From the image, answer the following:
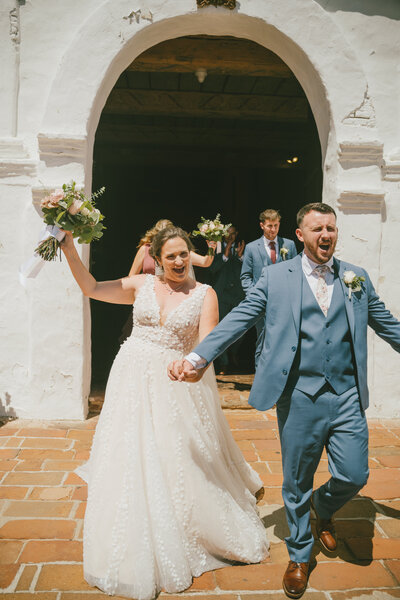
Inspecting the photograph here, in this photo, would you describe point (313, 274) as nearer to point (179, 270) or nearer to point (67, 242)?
point (179, 270)

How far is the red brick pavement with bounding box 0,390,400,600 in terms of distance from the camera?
2412mm

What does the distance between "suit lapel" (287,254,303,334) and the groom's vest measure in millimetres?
33

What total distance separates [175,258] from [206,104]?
647 centimetres

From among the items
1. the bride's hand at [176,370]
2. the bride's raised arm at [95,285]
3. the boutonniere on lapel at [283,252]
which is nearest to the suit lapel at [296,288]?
the bride's hand at [176,370]

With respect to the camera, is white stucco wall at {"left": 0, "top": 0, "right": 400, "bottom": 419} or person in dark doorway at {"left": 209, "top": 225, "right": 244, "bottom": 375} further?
person in dark doorway at {"left": 209, "top": 225, "right": 244, "bottom": 375}

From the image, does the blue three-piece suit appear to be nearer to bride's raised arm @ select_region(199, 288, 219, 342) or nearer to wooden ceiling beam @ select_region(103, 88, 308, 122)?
bride's raised arm @ select_region(199, 288, 219, 342)

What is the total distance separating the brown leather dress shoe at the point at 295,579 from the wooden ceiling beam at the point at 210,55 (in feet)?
19.0

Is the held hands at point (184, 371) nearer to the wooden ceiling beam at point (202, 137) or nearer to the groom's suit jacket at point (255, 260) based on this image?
the groom's suit jacket at point (255, 260)

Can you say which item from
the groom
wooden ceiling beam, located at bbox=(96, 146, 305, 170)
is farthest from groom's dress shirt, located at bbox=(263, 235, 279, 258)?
wooden ceiling beam, located at bbox=(96, 146, 305, 170)

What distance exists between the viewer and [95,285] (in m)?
3.15

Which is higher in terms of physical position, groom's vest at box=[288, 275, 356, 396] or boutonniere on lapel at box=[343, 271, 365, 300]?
boutonniere on lapel at box=[343, 271, 365, 300]

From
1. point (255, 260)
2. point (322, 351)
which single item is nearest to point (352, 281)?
point (322, 351)

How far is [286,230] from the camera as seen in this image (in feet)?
41.8

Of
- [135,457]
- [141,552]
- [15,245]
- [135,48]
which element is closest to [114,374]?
[135,457]
